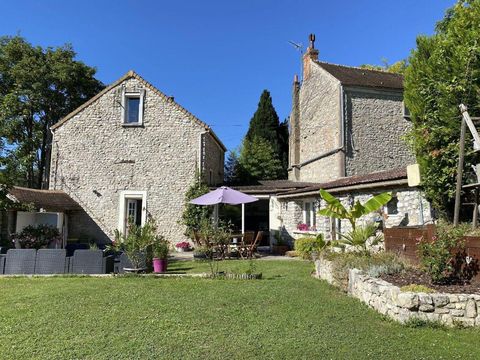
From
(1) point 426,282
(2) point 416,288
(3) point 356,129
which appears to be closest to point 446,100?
(1) point 426,282

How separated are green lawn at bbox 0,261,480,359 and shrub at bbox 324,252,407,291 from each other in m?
0.44

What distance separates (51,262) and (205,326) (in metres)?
6.84

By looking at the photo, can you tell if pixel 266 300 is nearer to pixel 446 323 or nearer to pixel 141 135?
pixel 446 323

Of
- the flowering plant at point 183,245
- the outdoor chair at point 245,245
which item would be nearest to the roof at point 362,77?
the outdoor chair at point 245,245

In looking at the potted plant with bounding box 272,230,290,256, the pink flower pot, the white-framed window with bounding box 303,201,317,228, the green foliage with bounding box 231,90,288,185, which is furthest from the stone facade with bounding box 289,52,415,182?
the pink flower pot

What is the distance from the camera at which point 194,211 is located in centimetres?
1727

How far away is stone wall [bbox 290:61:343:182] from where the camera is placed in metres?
20.2

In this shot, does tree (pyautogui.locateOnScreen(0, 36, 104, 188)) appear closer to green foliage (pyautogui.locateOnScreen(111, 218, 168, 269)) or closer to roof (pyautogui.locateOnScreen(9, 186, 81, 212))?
roof (pyautogui.locateOnScreen(9, 186, 81, 212))

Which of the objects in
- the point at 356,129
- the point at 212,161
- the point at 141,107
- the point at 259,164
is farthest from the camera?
the point at 259,164

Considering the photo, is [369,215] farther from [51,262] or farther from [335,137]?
[51,262]

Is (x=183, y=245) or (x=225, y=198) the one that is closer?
(x=225, y=198)

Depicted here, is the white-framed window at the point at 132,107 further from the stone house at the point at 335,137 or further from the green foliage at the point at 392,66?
the green foliage at the point at 392,66

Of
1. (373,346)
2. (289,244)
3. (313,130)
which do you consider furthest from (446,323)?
(313,130)

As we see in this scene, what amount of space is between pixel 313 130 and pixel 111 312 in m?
18.8
